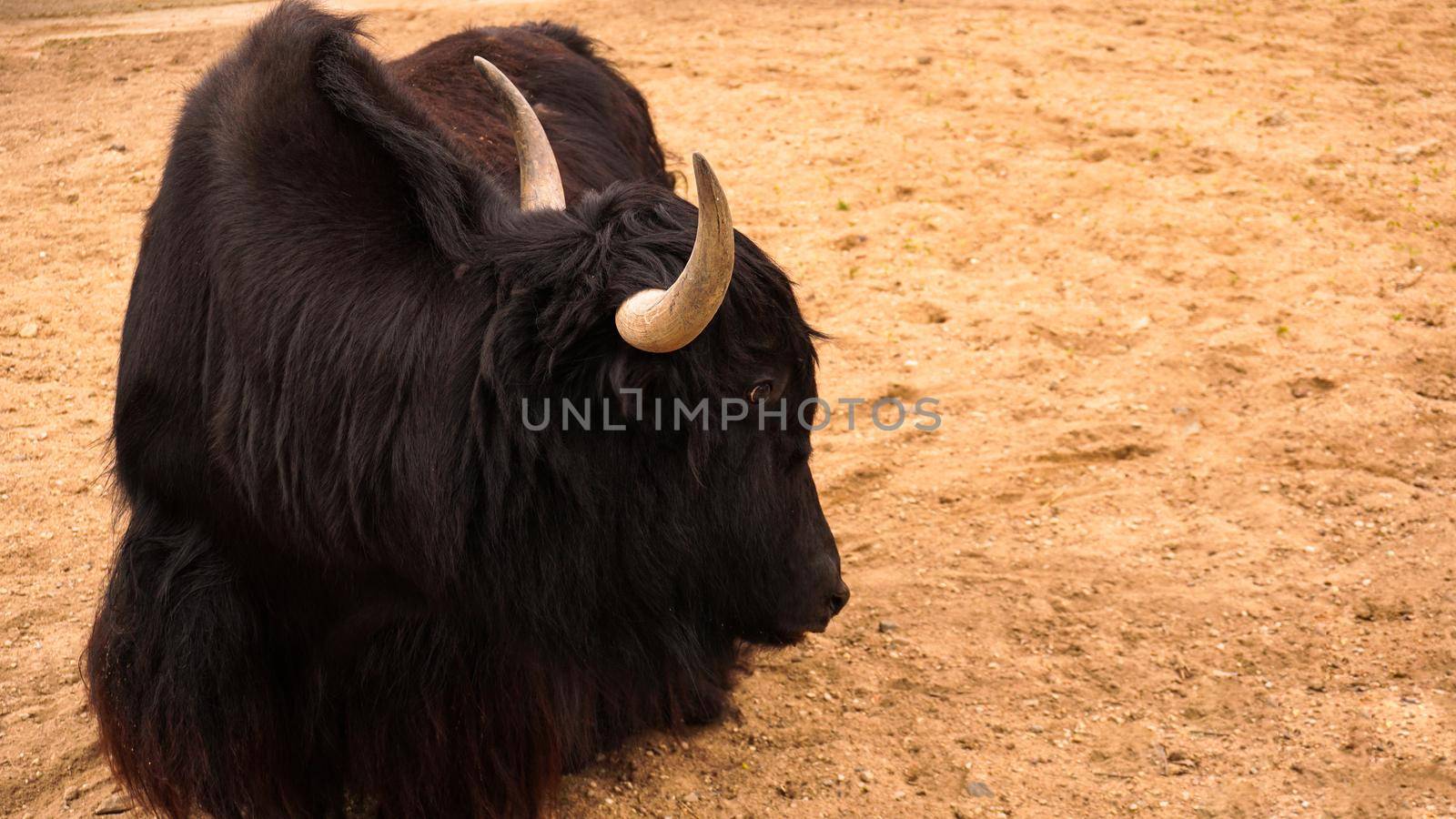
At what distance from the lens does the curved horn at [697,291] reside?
1.79 metres

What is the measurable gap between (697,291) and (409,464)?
61 centimetres

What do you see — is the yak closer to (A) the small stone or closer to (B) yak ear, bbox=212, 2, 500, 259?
(B) yak ear, bbox=212, 2, 500, 259

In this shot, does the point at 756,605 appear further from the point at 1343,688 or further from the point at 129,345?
the point at 1343,688

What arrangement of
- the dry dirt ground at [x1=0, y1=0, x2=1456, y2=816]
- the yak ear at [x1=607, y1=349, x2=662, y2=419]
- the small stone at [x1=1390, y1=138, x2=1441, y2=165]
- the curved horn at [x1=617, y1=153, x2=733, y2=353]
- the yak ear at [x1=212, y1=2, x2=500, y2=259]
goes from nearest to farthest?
the curved horn at [x1=617, y1=153, x2=733, y2=353] < the yak ear at [x1=607, y1=349, x2=662, y2=419] < the yak ear at [x1=212, y1=2, x2=500, y2=259] < the dry dirt ground at [x1=0, y1=0, x2=1456, y2=816] < the small stone at [x1=1390, y1=138, x2=1441, y2=165]

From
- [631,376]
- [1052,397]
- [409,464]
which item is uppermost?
[631,376]

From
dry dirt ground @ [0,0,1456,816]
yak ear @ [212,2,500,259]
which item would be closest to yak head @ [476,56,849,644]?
yak ear @ [212,2,500,259]

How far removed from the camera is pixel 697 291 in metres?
1.83

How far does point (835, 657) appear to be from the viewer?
319cm

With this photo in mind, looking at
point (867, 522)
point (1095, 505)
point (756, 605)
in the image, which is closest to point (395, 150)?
point (756, 605)

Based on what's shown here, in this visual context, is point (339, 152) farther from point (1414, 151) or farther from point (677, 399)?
point (1414, 151)

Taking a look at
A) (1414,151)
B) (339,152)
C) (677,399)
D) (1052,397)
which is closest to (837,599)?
(677,399)

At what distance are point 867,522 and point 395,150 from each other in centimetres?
195

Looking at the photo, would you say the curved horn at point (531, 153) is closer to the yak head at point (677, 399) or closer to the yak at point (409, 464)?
the yak at point (409, 464)

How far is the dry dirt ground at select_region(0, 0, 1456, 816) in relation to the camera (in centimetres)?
282
